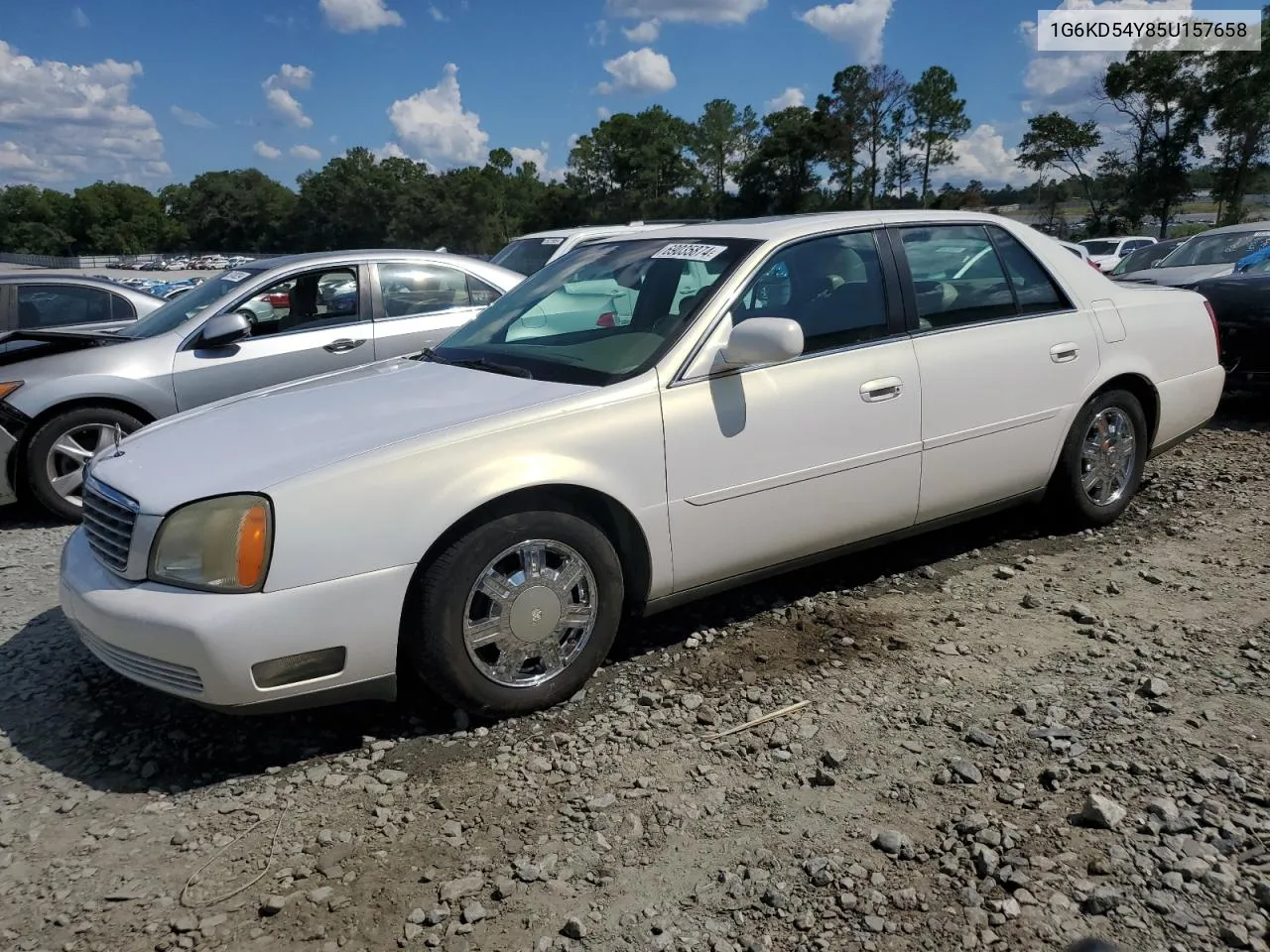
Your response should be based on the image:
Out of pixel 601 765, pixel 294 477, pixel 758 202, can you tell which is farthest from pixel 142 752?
pixel 758 202

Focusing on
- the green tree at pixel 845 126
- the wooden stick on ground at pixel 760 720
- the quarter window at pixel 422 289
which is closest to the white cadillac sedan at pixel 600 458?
the wooden stick on ground at pixel 760 720

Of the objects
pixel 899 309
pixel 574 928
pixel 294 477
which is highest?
pixel 899 309

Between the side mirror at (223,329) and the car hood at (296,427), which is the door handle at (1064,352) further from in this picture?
the side mirror at (223,329)

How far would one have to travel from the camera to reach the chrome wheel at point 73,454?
6035 millimetres

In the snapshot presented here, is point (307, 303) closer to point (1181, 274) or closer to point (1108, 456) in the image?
point (1108, 456)

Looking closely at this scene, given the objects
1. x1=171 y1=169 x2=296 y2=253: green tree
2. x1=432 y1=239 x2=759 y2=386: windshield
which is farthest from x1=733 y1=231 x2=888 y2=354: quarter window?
x1=171 y1=169 x2=296 y2=253: green tree

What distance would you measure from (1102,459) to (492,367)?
10.2ft

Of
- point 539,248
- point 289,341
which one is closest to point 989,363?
point 289,341

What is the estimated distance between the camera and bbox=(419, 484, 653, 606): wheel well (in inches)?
123

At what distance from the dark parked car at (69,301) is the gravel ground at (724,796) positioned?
5.02 meters

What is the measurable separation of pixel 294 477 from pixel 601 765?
1282 mm

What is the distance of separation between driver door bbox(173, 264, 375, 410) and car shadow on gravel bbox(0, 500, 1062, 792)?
248 centimetres

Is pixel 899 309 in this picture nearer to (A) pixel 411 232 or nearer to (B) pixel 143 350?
(B) pixel 143 350

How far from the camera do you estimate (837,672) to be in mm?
3598
